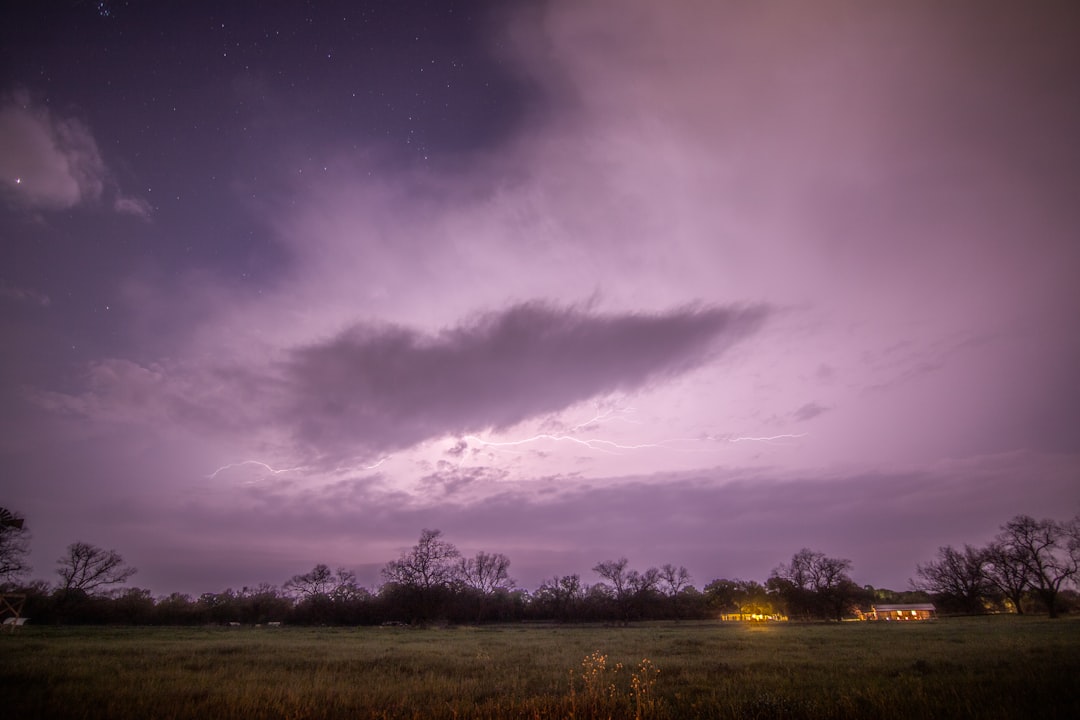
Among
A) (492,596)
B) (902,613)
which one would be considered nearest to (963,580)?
(902,613)

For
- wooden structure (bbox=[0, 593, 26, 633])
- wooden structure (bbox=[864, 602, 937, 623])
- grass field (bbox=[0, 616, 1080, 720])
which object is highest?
grass field (bbox=[0, 616, 1080, 720])

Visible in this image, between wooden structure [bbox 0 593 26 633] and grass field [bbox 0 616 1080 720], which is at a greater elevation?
grass field [bbox 0 616 1080 720]

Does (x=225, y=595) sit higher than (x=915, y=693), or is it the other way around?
(x=915, y=693)

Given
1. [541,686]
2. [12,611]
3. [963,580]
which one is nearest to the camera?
[541,686]

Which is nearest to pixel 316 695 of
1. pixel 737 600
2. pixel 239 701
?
pixel 239 701

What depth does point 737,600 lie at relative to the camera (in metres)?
130

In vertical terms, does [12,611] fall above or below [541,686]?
below

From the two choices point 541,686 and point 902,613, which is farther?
point 902,613

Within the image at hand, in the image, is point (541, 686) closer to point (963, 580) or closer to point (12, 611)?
point (12, 611)

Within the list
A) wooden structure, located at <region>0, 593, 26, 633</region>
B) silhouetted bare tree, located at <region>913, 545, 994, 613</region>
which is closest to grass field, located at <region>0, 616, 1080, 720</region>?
wooden structure, located at <region>0, 593, 26, 633</region>

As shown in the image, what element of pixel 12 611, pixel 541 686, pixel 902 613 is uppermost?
pixel 541 686

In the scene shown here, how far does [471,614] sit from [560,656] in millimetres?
77069

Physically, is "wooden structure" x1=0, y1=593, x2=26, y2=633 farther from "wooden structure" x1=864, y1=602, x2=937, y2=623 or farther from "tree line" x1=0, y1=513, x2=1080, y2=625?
"wooden structure" x1=864, y1=602, x2=937, y2=623

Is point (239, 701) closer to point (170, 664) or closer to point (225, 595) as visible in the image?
point (170, 664)
